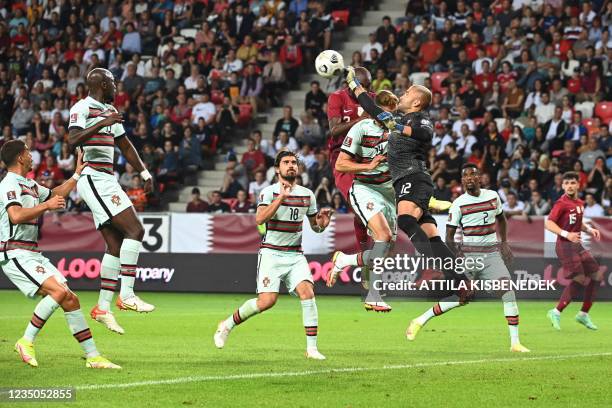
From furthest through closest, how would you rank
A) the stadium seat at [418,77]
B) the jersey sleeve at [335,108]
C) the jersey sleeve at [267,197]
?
the stadium seat at [418,77], the jersey sleeve at [335,108], the jersey sleeve at [267,197]

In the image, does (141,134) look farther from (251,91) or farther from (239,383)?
(239,383)

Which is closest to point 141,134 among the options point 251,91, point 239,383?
point 251,91

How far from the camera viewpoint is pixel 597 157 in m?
22.9

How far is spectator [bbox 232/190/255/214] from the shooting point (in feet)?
81.5

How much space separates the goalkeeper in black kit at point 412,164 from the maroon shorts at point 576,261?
367 centimetres

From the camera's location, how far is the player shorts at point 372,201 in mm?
13023

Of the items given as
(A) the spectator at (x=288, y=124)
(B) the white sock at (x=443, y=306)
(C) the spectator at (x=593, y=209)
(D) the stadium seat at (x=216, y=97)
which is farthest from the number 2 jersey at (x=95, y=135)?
(D) the stadium seat at (x=216, y=97)

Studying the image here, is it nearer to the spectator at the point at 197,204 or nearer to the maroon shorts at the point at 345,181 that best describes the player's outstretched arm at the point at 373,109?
the maroon shorts at the point at 345,181

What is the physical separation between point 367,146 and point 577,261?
4897 mm

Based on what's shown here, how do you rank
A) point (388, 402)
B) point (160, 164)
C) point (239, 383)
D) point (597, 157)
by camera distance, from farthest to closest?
point (160, 164)
point (597, 157)
point (239, 383)
point (388, 402)

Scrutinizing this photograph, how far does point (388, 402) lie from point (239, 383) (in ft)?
5.15

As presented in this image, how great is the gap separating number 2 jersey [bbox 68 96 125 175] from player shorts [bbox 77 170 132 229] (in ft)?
0.26

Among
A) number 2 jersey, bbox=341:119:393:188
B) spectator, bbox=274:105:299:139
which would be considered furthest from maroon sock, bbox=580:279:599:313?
spectator, bbox=274:105:299:139

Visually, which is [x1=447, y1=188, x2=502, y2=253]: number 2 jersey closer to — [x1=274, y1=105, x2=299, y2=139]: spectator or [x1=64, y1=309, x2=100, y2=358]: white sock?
[x1=64, y1=309, x2=100, y2=358]: white sock
